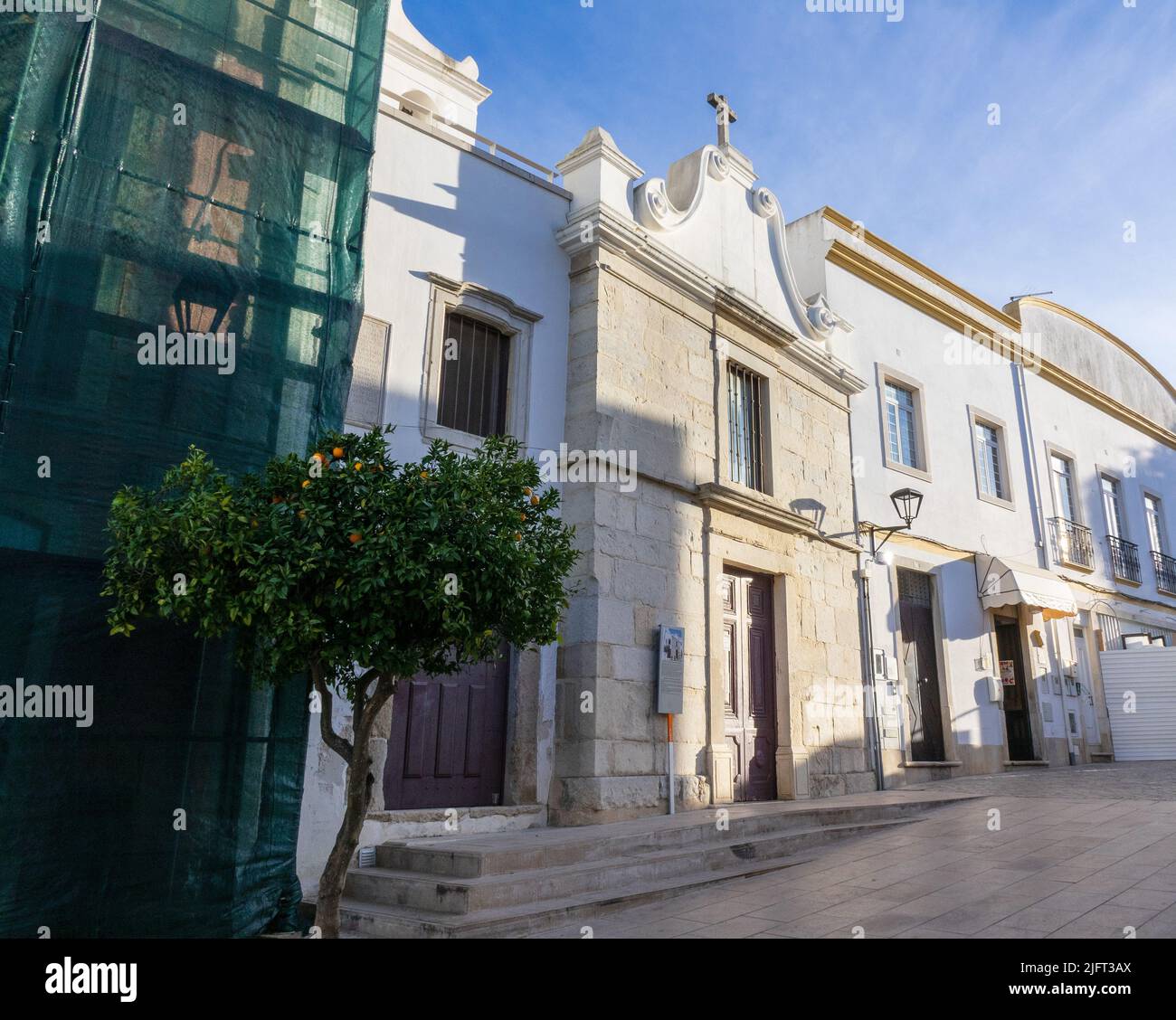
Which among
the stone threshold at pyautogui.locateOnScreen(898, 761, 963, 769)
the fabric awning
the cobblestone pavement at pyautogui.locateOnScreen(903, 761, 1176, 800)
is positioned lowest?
the cobblestone pavement at pyautogui.locateOnScreen(903, 761, 1176, 800)

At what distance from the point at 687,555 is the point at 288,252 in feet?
15.9

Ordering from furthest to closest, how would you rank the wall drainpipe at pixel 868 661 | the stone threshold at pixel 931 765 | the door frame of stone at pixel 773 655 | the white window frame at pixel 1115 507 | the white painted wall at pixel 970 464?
the white window frame at pixel 1115 507 < the white painted wall at pixel 970 464 < the stone threshold at pixel 931 765 < the wall drainpipe at pixel 868 661 < the door frame of stone at pixel 773 655

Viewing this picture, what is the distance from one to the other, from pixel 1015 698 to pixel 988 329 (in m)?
6.54

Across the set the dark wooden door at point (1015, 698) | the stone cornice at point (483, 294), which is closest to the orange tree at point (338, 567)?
the stone cornice at point (483, 294)

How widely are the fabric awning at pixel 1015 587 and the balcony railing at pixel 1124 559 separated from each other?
457 centimetres

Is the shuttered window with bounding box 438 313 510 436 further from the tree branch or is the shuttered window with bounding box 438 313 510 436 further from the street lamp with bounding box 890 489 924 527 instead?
the street lamp with bounding box 890 489 924 527

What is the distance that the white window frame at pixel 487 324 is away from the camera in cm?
789

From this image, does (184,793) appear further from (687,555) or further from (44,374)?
(687,555)

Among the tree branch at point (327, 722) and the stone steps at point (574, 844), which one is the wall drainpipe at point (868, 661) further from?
the tree branch at point (327, 722)

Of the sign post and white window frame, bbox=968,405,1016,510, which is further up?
white window frame, bbox=968,405,1016,510

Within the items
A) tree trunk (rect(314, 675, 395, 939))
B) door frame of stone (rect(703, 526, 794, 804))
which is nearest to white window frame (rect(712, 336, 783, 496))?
door frame of stone (rect(703, 526, 794, 804))

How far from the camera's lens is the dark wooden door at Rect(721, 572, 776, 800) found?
991cm

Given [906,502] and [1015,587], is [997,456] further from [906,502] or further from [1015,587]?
[906,502]

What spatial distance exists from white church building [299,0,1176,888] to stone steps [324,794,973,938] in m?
0.60
